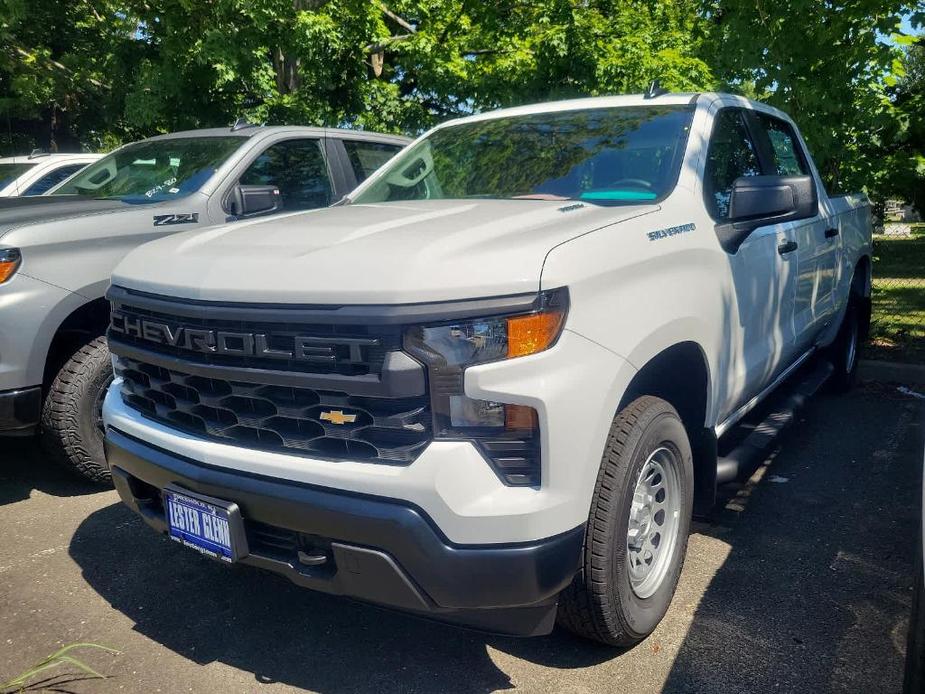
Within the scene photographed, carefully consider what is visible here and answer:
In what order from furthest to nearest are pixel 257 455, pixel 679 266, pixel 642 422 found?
pixel 679 266 → pixel 642 422 → pixel 257 455

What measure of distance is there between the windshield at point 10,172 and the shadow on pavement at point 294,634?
5935mm

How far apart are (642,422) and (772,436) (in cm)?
147

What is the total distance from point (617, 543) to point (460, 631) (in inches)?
31.1

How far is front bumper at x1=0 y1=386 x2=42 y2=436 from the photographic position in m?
3.83

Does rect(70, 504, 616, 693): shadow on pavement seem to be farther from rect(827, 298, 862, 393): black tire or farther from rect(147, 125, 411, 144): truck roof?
rect(827, 298, 862, 393): black tire

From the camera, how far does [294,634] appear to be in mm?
3066

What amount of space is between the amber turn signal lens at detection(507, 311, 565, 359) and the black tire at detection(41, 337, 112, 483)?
2.72 metres

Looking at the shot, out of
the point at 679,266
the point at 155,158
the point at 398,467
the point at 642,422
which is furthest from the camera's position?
the point at 155,158

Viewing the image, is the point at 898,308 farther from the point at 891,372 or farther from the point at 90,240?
the point at 90,240

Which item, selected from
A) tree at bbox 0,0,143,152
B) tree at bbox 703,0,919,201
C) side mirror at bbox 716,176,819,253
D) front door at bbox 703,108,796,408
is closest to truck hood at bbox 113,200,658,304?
side mirror at bbox 716,176,819,253

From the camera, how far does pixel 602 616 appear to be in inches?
102

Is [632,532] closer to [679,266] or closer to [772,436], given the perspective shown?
[679,266]

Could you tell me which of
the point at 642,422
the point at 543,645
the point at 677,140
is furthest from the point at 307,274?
the point at 677,140

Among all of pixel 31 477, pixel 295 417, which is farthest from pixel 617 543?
pixel 31 477
